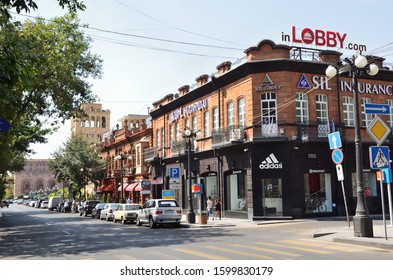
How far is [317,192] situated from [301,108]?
580 centimetres

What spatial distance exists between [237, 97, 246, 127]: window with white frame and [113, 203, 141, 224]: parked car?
9.79 m

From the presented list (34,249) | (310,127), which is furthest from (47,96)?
(310,127)

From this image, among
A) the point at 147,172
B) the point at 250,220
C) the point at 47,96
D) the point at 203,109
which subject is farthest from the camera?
the point at 147,172

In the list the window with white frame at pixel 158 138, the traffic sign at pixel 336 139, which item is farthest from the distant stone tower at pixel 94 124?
the traffic sign at pixel 336 139

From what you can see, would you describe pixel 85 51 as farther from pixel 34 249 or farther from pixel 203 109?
pixel 34 249

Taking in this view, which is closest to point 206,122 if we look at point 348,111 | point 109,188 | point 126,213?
point 126,213

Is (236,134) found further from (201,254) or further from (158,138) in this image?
(201,254)

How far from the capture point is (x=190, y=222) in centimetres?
2686

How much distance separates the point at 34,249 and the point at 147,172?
3188 cm

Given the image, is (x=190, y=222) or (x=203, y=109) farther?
(x=203, y=109)

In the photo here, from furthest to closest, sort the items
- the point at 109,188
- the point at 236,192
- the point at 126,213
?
1. the point at 109,188
2. the point at 236,192
3. the point at 126,213

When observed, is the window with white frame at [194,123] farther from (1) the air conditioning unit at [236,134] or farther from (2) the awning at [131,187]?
(2) the awning at [131,187]

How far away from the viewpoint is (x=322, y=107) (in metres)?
29.6

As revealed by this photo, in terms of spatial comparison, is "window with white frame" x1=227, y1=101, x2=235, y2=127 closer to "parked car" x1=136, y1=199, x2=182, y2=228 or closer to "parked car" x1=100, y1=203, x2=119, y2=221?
"parked car" x1=136, y1=199, x2=182, y2=228
